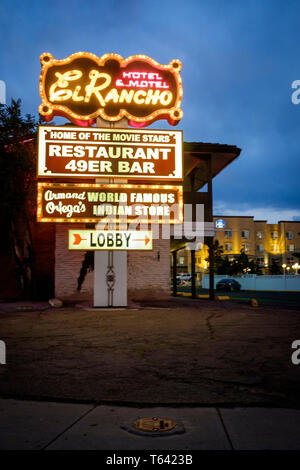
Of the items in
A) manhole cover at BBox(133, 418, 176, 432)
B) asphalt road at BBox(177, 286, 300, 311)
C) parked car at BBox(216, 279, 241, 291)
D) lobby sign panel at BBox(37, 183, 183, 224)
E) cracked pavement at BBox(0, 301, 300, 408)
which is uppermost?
lobby sign panel at BBox(37, 183, 183, 224)

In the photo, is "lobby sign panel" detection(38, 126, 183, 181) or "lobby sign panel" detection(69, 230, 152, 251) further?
"lobby sign panel" detection(38, 126, 183, 181)

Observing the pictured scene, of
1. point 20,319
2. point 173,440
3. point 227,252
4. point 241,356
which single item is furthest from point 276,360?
point 227,252

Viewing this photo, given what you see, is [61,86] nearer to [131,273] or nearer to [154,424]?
[131,273]

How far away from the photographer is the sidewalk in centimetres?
302

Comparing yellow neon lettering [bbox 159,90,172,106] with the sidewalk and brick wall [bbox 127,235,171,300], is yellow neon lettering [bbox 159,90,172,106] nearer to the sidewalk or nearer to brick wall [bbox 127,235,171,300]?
brick wall [bbox 127,235,171,300]

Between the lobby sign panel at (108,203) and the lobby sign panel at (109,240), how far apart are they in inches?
17.0

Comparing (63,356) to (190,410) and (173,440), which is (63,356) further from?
(173,440)

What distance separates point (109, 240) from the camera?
1377 cm

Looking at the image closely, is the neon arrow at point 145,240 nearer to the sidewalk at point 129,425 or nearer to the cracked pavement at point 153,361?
the cracked pavement at point 153,361

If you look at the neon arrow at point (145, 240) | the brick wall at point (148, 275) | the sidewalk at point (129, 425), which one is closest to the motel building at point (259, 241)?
the brick wall at point (148, 275)

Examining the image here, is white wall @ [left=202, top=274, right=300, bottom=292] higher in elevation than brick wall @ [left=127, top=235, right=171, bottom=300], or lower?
lower

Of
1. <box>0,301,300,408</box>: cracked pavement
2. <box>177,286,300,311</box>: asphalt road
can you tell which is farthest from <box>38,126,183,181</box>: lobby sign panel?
<box>177,286,300,311</box>: asphalt road

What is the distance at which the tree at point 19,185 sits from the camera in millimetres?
16938

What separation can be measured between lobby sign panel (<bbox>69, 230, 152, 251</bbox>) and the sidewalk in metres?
9.71
